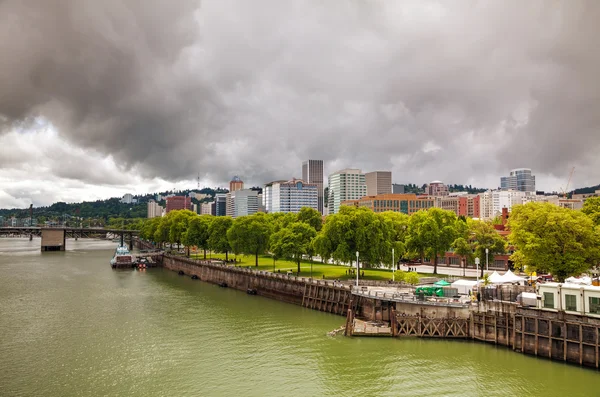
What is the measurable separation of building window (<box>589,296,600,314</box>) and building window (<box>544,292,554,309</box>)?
3432 millimetres

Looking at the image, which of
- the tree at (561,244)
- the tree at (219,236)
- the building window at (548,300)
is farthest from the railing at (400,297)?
the tree at (219,236)

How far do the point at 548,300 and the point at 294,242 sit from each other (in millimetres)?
48497

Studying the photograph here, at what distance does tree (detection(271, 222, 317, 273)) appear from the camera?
8375cm

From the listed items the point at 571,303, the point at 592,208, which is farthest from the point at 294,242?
the point at 592,208

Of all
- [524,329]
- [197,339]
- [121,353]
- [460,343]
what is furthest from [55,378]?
[524,329]

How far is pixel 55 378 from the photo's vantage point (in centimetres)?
3984

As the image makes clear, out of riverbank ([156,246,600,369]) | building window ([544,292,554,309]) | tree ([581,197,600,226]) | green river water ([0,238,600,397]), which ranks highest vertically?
tree ([581,197,600,226])

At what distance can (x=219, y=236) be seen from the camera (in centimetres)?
11969

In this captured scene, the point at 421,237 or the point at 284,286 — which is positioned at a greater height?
the point at 421,237

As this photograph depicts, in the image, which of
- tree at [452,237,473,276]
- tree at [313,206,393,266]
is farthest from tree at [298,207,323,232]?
tree at [452,237,473,276]

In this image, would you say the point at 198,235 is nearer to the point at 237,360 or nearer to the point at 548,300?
the point at 237,360

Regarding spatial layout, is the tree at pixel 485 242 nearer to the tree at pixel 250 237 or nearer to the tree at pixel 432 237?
the tree at pixel 432 237

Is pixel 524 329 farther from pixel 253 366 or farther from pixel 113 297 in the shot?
pixel 113 297

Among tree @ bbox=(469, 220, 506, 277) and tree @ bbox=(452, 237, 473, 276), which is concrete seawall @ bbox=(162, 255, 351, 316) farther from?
tree @ bbox=(469, 220, 506, 277)
